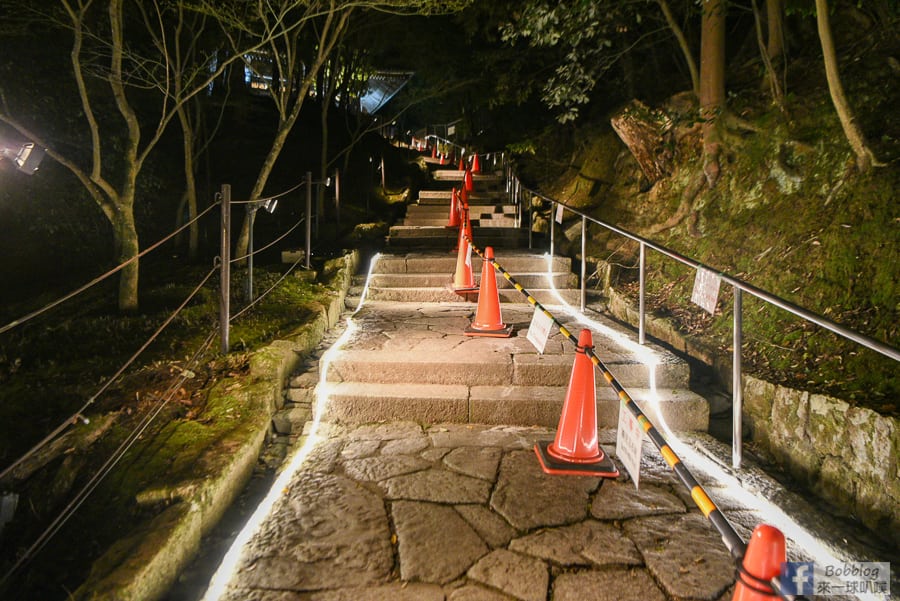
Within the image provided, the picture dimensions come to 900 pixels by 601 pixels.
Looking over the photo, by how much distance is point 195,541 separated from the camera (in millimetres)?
2736

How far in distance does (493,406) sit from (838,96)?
12.8 feet

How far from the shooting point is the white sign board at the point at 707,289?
3.67 m

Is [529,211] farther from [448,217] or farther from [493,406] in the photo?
[493,406]

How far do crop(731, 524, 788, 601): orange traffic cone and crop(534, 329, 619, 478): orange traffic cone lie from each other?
1988mm

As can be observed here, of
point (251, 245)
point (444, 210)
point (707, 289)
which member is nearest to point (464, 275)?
point (251, 245)

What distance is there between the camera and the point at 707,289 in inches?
148

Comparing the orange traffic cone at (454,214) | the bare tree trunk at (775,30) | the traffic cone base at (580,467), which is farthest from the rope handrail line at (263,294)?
the bare tree trunk at (775,30)

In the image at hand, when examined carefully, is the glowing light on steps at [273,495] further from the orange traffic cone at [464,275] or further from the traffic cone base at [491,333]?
the orange traffic cone at [464,275]

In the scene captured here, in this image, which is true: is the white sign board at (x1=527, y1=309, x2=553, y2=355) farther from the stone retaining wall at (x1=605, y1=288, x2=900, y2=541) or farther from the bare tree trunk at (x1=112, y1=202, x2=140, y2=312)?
the bare tree trunk at (x1=112, y1=202, x2=140, y2=312)

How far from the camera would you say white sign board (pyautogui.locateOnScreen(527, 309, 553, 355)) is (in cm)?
378

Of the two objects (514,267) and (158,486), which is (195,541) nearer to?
(158,486)

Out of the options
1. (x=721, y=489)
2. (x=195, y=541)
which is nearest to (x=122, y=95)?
(x=195, y=541)

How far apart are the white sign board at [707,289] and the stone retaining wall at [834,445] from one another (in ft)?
2.73

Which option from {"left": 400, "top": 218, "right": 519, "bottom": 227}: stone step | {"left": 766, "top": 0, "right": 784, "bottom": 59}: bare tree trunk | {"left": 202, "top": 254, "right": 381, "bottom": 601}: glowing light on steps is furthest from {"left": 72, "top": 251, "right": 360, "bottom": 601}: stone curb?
{"left": 400, "top": 218, "right": 519, "bottom": 227}: stone step
